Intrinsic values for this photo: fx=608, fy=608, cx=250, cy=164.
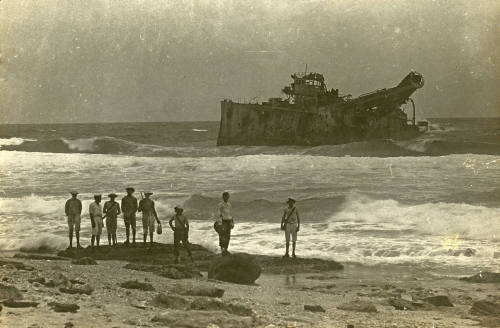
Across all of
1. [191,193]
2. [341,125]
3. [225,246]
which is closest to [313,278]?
[225,246]

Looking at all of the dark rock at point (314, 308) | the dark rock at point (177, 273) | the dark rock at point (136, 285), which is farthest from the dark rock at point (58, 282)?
the dark rock at point (314, 308)

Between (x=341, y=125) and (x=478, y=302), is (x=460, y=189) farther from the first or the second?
(x=341, y=125)

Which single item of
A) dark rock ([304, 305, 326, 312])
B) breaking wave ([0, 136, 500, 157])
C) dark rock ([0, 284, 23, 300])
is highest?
breaking wave ([0, 136, 500, 157])

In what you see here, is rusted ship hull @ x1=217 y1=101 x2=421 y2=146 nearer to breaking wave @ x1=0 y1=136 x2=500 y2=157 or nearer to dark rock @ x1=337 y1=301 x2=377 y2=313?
breaking wave @ x1=0 y1=136 x2=500 y2=157

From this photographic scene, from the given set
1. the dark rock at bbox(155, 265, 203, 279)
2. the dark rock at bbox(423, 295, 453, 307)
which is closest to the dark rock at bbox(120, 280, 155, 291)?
the dark rock at bbox(155, 265, 203, 279)

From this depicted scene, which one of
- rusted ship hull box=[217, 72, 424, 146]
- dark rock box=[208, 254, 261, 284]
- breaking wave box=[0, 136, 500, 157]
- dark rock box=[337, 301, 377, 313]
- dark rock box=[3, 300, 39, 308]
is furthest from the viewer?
rusted ship hull box=[217, 72, 424, 146]

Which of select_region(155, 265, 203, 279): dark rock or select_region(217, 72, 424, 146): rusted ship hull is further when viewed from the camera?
select_region(217, 72, 424, 146): rusted ship hull

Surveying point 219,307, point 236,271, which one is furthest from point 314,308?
point 236,271
